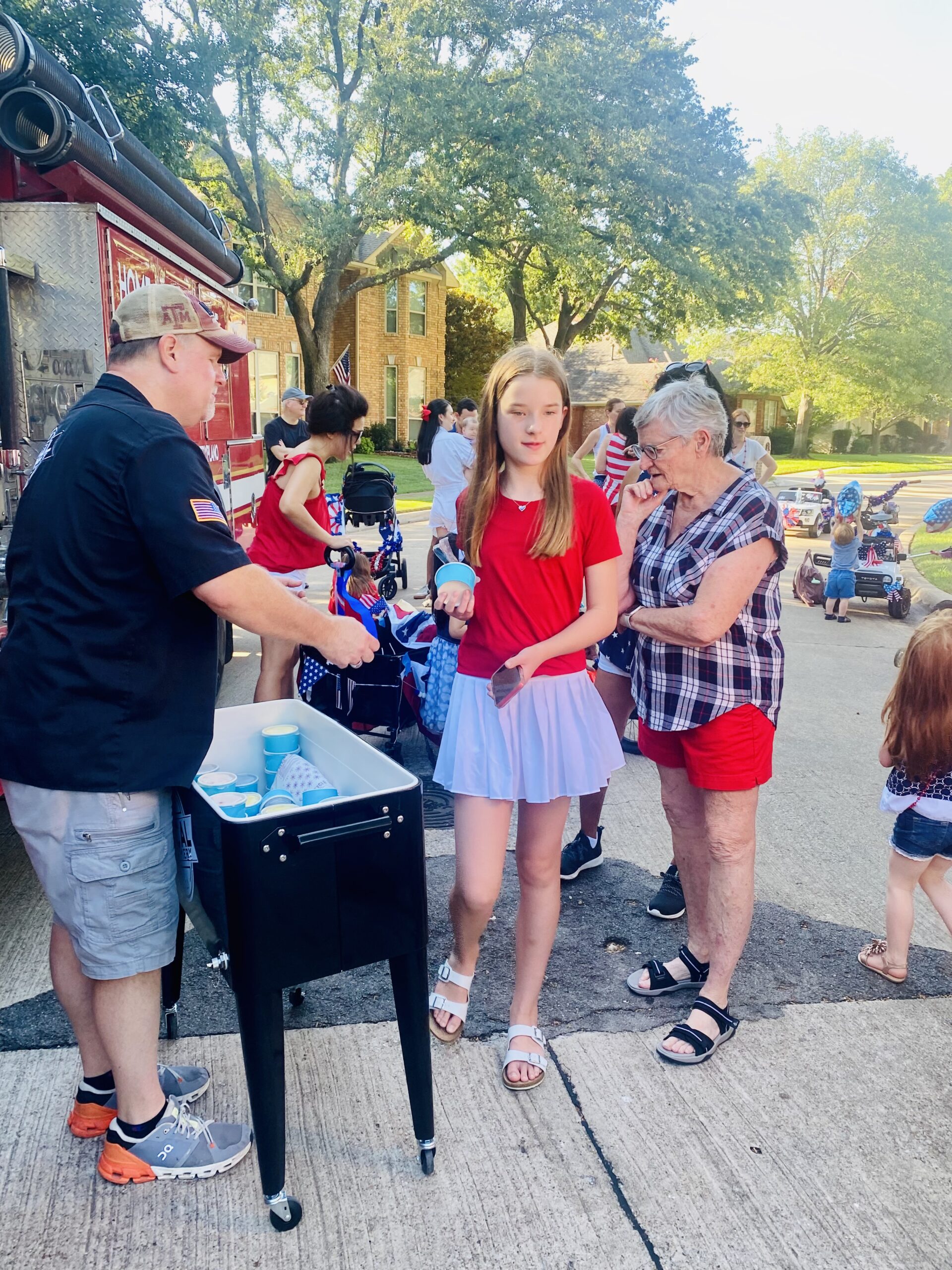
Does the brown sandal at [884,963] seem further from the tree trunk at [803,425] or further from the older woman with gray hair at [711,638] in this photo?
the tree trunk at [803,425]

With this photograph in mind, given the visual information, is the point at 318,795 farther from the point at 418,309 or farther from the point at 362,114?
the point at 418,309

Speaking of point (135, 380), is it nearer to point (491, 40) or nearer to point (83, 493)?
point (83, 493)

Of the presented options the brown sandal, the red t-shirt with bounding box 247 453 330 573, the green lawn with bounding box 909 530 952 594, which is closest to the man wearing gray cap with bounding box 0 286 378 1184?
the brown sandal

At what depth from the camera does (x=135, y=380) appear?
86.5 inches

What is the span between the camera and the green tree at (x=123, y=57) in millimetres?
12688

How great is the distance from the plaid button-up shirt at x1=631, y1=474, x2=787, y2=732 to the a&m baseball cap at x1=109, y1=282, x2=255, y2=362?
1497 mm

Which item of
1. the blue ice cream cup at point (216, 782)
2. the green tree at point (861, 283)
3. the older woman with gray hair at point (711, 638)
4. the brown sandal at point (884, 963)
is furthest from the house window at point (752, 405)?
the blue ice cream cup at point (216, 782)

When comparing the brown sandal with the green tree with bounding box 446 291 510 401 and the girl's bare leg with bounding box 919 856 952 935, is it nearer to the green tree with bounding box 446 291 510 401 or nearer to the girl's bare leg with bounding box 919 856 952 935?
the girl's bare leg with bounding box 919 856 952 935

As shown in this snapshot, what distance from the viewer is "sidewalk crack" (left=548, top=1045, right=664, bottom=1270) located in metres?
2.18

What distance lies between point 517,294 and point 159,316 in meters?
27.5

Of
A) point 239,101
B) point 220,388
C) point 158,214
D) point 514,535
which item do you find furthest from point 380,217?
point 514,535

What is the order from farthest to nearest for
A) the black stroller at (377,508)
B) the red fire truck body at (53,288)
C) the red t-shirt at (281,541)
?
the black stroller at (377,508) < the red t-shirt at (281,541) < the red fire truck body at (53,288)

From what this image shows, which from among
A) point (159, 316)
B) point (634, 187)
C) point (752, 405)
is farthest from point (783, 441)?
point (159, 316)

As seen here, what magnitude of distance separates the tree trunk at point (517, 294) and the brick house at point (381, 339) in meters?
4.25
